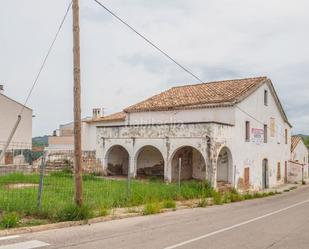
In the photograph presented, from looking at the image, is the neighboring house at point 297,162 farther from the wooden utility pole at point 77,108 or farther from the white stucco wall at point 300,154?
the wooden utility pole at point 77,108

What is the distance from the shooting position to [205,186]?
20.5m

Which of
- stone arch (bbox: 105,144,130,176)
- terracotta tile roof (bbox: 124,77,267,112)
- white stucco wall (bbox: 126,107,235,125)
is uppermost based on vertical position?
terracotta tile roof (bbox: 124,77,267,112)

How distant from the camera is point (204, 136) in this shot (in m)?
21.7

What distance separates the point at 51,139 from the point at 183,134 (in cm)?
3267

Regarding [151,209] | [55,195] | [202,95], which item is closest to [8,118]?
[202,95]

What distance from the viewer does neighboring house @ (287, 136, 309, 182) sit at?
120 ft

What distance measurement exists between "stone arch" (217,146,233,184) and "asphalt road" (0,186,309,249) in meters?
11.7

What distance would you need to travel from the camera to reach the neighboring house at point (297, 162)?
3650cm

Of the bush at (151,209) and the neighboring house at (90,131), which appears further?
the neighboring house at (90,131)

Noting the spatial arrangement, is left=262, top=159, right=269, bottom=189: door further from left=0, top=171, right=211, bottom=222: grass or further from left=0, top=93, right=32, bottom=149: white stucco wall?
left=0, top=93, right=32, bottom=149: white stucco wall

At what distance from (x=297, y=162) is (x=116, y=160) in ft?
61.2

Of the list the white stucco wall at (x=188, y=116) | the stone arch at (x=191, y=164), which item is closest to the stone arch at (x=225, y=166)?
the stone arch at (x=191, y=164)

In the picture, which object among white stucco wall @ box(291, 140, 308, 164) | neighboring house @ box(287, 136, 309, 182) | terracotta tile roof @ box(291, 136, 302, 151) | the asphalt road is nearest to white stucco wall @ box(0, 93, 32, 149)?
neighboring house @ box(287, 136, 309, 182)

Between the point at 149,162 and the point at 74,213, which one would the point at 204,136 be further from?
the point at 74,213
